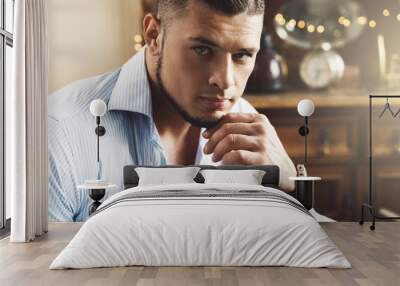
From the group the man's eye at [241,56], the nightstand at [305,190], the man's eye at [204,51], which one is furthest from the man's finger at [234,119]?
the nightstand at [305,190]

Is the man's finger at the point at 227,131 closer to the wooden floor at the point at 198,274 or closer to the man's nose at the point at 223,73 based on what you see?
the man's nose at the point at 223,73

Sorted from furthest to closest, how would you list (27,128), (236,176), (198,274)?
(236,176) < (27,128) < (198,274)

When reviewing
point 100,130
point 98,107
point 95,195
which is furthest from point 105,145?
point 95,195

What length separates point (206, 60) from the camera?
7.60 m

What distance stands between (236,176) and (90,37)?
8.67 feet

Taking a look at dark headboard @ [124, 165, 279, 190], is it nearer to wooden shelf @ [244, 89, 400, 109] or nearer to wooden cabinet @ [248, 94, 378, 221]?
wooden cabinet @ [248, 94, 378, 221]

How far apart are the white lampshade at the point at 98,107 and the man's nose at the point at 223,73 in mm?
1351

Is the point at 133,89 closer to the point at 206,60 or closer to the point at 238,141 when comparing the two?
the point at 206,60

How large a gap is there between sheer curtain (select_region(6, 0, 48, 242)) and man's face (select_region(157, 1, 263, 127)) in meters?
1.70

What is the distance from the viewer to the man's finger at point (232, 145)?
25.4 feet

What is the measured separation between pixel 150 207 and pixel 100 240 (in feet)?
1.63

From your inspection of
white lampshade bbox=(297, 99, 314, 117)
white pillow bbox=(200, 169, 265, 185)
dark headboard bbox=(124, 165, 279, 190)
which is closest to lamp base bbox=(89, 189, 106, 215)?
dark headboard bbox=(124, 165, 279, 190)

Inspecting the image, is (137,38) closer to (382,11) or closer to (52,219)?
(52,219)

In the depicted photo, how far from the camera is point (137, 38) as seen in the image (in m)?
7.87
